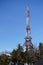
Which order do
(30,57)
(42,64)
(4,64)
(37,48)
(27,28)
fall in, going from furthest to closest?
(27,28) → (37,48) → (4,64) → (30,57) → (42,64)

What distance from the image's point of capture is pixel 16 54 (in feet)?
197

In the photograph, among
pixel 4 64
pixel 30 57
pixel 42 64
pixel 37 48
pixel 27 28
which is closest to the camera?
pixel 42 64

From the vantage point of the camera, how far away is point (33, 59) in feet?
187

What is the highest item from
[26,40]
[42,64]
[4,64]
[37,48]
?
[26,40]

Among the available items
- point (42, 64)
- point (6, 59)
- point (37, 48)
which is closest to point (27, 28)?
point (37, 48)

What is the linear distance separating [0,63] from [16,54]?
5.90 metres

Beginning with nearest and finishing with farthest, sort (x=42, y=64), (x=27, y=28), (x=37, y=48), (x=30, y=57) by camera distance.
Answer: (x=42, y=64), (x=30, y=57), (x=37, y=48), (x=27, y=28)

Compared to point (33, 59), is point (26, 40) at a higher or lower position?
higher

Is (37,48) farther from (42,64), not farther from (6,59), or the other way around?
(42,64)

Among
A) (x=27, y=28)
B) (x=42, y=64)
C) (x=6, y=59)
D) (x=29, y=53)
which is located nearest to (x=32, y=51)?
(x=29, y=53)

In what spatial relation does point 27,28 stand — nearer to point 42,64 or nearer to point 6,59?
point 6,59

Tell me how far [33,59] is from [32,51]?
143 inches

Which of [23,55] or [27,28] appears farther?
[27,28]

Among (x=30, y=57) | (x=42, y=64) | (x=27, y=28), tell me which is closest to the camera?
(x=42, y=64)
